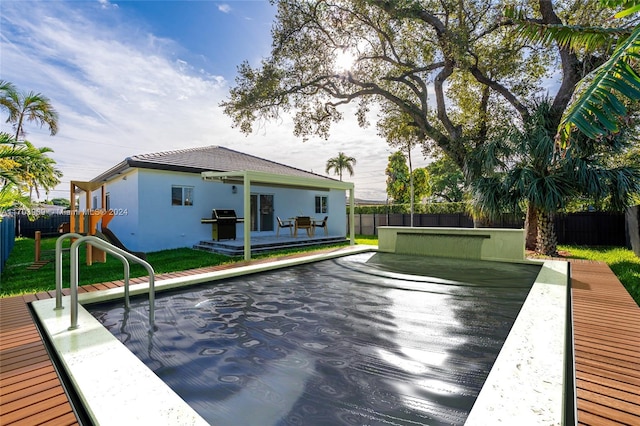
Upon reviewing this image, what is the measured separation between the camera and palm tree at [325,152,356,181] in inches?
1606

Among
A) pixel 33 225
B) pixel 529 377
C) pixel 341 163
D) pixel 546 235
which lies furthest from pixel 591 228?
pixel 33 225

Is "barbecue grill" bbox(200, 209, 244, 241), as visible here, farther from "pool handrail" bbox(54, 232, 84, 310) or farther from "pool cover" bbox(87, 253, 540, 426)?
"pool handrail" bbox(54, 232, 84, 310)

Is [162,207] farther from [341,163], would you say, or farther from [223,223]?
[341,163]

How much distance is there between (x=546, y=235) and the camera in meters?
10.7

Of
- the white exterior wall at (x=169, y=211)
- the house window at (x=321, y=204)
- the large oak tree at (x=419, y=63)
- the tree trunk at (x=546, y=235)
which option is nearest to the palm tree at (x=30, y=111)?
the white exterior wall at (x=169, y=211)

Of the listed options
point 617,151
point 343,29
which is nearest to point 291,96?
point 343,29

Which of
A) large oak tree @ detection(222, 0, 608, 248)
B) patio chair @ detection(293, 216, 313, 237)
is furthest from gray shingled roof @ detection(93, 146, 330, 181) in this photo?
patio chair @ detection(293, 216, 313, 237)

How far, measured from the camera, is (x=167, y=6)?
9.98m

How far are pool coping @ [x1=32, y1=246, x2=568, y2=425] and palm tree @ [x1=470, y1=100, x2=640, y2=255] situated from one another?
729 centimetres

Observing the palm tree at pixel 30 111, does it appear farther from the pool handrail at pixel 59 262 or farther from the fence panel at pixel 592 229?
the fence panel at pixel 592 229

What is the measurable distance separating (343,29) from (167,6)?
6.70m

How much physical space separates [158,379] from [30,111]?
24145mm

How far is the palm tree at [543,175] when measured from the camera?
30.4ft

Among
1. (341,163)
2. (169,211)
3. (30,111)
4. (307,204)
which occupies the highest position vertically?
(341,163)
